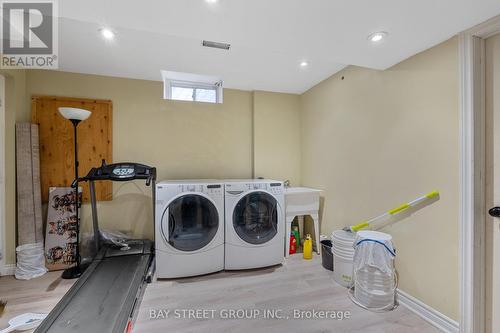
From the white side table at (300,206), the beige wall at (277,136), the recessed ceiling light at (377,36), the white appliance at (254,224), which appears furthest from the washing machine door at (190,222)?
the recessed ceiling light at (377,36)

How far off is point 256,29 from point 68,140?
251 centimetres

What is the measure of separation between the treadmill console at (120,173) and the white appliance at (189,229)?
22cm

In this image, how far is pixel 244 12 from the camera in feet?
4.49

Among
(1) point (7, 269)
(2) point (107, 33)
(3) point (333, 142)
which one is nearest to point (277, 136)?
(3) point (333, 142)

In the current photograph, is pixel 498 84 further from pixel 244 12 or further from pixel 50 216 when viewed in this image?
pixel 50 216

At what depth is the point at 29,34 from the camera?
6.00 ft

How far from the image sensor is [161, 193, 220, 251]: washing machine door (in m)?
2.28

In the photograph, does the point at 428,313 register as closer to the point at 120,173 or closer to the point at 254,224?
the point at 254,224

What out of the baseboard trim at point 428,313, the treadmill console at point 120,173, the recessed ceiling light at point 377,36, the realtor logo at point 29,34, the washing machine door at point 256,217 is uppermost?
the realtor logo at point 29,34

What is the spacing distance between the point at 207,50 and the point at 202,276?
92.0 inches

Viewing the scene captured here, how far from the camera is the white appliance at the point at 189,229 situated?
2268mm

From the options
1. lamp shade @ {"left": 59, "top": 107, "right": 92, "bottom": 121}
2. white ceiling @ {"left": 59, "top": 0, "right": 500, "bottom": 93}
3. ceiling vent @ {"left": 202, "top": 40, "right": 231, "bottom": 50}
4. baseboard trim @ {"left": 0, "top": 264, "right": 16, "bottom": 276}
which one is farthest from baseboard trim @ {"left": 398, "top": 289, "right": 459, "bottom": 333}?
baseboard trim @ {"left": 0, "top": 264, "right": 16, "bottom": 276}

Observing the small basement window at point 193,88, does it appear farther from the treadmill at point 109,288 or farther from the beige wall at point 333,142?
the treadmill at point 109,288

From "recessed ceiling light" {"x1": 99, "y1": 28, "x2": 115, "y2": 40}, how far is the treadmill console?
1.17 meters
